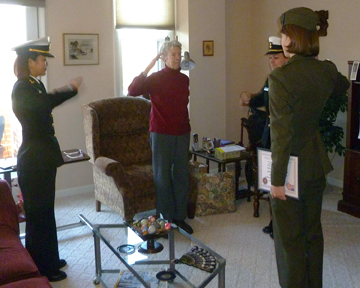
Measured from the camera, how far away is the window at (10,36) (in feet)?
12.9

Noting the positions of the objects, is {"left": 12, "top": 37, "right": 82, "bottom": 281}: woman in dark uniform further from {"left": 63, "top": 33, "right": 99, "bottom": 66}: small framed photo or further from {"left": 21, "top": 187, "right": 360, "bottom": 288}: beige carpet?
{"left": 63, "top": 33, "right": 99, "bottom": 66}: small framed photo

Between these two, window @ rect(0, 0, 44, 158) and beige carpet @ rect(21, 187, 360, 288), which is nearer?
beige carpet @ rect(21, 187, 360, 288)

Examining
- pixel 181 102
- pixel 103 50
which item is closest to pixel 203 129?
pixel 103 50

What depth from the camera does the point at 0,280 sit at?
1900 mm

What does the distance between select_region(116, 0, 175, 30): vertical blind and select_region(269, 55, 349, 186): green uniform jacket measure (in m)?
2.89

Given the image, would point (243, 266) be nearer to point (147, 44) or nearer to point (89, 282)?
point (89, 282)

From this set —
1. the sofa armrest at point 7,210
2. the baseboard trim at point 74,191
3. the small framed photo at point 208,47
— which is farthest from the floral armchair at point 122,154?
the small framed photo at point 208,47

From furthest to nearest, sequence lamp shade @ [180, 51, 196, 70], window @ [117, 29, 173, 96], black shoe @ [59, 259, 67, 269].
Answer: window @ [117, 29, 173, 96]
lamp shade @ [180, 51, 196, 70]
black shoe @ [59, 259, 67, 269]

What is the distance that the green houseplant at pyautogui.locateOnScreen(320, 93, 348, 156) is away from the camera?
4.09m

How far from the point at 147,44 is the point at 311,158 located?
3.17 meters

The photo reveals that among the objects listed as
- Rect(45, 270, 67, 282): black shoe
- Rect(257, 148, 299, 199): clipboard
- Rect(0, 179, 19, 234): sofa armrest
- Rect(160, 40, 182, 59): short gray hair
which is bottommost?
Rect(45, 270, 67, 282): black shoe

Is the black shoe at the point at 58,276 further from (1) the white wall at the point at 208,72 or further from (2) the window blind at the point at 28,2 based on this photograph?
(1) the white wall at the point at 208,72

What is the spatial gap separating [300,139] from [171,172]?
1.53m

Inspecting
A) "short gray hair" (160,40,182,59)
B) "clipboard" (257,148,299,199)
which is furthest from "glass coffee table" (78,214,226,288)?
"short gray hair" (160,40,182,59)
